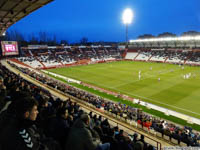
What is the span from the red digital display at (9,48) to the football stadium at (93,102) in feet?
0.27

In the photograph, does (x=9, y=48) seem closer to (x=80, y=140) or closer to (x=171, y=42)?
(x=80, y=140)

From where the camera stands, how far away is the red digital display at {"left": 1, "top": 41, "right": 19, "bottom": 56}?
35625 millimetres

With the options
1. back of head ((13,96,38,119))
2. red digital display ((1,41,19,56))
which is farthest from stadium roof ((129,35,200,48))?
back of head ((13,96,38,119))

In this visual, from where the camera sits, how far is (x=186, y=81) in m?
31.6

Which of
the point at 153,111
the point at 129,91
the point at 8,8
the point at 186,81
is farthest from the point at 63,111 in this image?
the point at 186,81

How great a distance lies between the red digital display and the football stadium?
3.3 inches

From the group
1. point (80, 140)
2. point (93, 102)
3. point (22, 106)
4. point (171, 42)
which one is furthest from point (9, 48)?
point (171, 42)

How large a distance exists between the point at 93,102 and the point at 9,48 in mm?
30209

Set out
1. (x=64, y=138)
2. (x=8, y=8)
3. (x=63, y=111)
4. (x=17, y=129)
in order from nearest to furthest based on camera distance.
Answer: (x=17, y=129)
(x=64, y=138)
(x=63, y=111)
(x=8, y=8)

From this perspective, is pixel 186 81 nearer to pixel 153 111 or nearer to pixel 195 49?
pixel 153 111

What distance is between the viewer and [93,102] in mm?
17641

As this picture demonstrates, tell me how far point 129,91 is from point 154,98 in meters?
4.75

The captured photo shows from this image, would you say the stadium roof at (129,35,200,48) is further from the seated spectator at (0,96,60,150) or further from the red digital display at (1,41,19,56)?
the seated spectator at (0,96,60,150)

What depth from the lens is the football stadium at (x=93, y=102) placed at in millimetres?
2688
